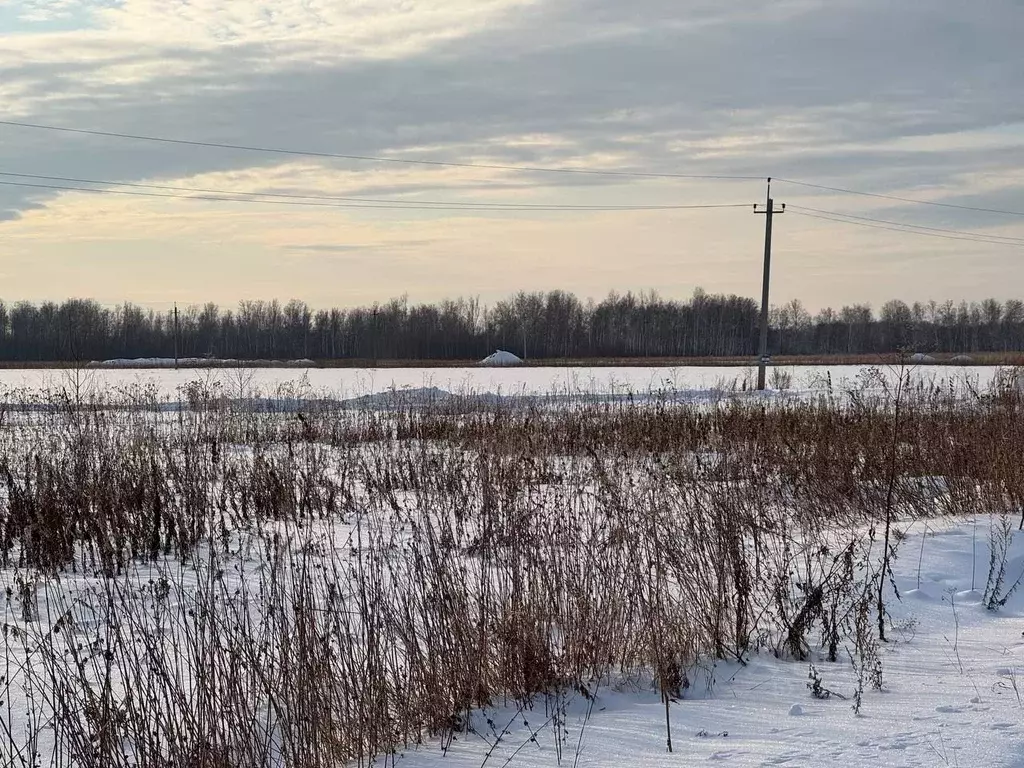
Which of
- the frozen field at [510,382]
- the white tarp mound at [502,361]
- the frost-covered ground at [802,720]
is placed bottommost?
the frost-covered ground at [802,720]

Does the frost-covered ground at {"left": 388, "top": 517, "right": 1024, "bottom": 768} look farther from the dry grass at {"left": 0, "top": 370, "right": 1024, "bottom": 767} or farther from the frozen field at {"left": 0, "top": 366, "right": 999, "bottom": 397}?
the frozen field at {"left": 0, "top": 366, "right": 999, "bottom": 397}

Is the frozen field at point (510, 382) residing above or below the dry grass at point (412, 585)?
above

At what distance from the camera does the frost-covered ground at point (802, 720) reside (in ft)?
11.9

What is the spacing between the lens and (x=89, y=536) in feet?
24.8

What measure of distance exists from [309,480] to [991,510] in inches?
263

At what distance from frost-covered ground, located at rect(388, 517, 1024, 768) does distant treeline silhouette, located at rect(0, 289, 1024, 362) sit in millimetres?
85117

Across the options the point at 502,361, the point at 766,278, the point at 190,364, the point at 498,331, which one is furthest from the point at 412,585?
the point at 498,331

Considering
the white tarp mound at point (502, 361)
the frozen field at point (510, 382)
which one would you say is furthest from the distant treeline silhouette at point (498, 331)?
the frozen field at point (510, 382)

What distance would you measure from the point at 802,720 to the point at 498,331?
3965 inches

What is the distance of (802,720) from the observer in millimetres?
4012

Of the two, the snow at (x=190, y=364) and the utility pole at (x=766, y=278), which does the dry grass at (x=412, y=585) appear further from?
the snow at (x=190, y=364)

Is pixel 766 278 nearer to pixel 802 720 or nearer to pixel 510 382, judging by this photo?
pixel 510 382

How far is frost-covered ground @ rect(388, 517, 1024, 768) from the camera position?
3.62 m

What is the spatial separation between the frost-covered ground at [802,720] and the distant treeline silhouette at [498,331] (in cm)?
8512
